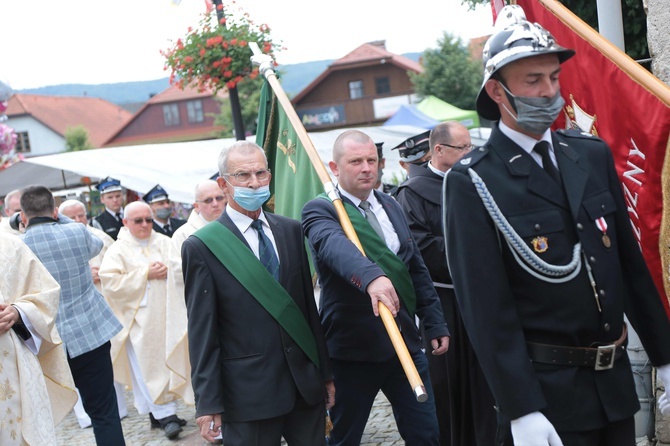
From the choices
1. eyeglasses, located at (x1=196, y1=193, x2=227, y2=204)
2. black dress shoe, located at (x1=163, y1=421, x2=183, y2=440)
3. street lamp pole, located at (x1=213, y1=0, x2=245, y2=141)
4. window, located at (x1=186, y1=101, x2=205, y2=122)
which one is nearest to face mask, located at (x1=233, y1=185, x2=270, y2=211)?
eyeglasses, located at (x1=196, y1=193, x2=227, y2=204)

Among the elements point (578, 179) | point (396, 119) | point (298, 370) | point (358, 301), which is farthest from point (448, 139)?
point (396, 119)

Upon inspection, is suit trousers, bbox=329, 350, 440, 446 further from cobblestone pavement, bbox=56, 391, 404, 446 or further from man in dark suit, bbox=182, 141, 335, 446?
cobblestone pavement, bbox=56, 391, 404, 446

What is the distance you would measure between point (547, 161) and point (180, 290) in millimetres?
5990

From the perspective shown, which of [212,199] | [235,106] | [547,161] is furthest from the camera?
[235,106]

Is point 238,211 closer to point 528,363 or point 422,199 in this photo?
point 422,199

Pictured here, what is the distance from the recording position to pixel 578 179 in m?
2.95

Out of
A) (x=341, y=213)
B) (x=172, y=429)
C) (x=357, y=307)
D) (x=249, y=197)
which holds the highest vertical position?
(x=249, y=197)

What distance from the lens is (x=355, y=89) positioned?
6469cm

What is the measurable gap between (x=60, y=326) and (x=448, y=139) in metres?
3.06

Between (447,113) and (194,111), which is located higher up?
(447,113)

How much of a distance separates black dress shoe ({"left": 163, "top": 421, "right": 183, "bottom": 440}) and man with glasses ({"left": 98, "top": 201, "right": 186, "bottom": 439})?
0.21m

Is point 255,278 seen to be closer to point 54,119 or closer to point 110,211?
point 110,211

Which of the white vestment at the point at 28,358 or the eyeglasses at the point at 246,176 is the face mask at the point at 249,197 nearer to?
the eyeglasses at the point at 246,176

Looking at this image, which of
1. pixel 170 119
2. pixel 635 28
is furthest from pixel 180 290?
pixel 170 119
